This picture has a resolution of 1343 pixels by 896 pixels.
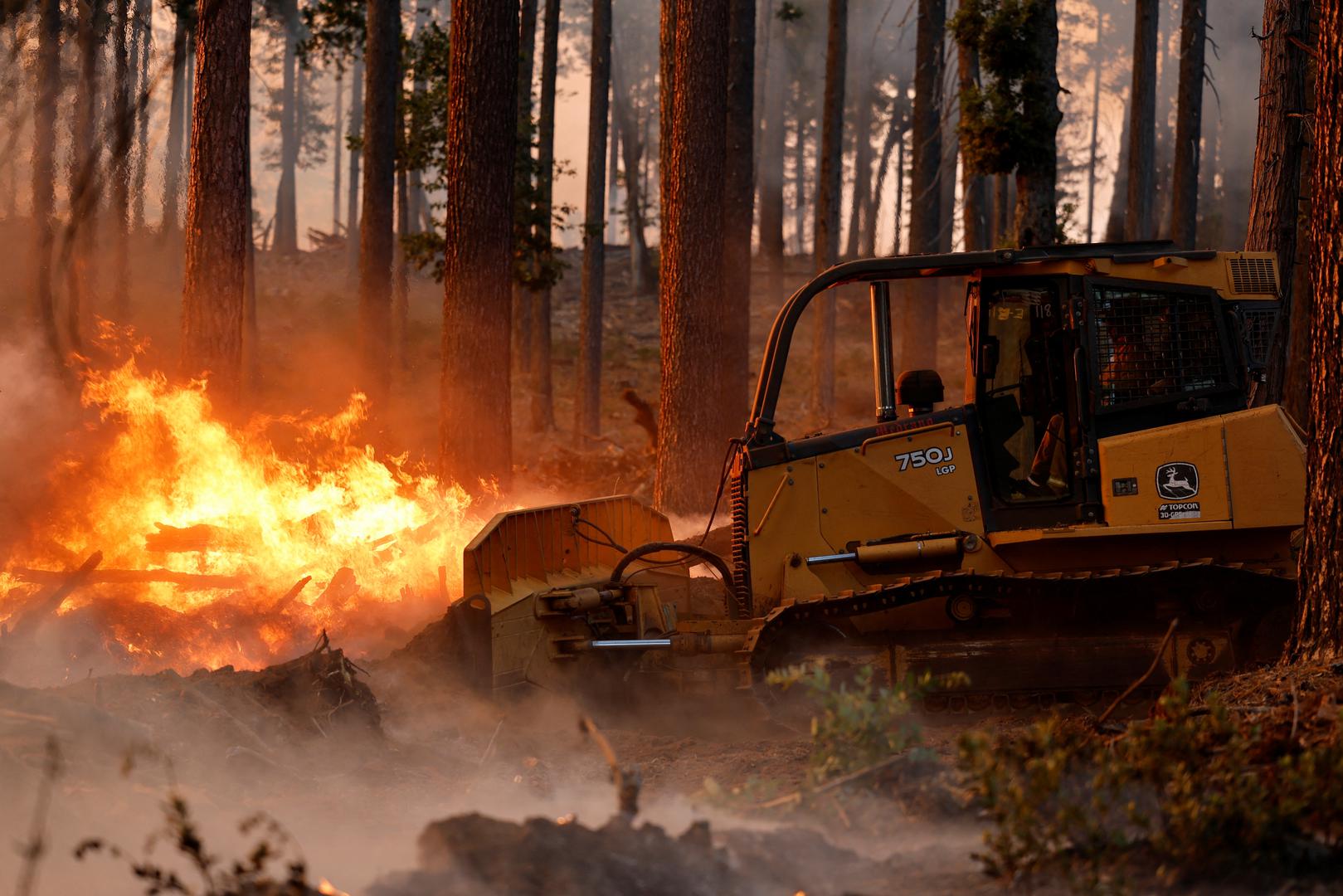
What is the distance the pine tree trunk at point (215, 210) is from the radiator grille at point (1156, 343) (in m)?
8.68

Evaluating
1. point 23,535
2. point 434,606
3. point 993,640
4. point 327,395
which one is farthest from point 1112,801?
point 327,395

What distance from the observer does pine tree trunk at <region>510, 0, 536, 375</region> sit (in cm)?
2148

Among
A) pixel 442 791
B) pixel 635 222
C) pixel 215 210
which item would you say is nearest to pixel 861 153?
pixel 635 222

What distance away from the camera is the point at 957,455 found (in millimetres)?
8445

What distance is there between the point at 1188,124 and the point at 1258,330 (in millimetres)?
17218

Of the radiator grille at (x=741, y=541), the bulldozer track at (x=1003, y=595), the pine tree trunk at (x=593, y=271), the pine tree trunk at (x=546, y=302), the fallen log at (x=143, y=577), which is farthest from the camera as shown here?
the pine tree trunk at (x=546, y=302)

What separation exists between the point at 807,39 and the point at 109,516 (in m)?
45.1

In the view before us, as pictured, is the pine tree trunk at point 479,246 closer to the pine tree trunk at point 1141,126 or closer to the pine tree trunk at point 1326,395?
the pine tree trunk at point 1326,395

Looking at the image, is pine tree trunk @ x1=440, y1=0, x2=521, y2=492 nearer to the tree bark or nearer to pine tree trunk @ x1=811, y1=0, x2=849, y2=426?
pine tree trunk @ x1=811, y1=0, x2=849, y2=426

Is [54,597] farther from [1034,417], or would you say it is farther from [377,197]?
[377,197]

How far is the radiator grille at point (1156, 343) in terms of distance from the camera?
8242mm

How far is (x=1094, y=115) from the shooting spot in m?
70.4

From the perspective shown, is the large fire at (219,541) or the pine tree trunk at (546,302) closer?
the large fire at (219,541)

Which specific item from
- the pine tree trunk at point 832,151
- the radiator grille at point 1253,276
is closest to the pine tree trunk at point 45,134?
the pine tree trunk at point 832,151
